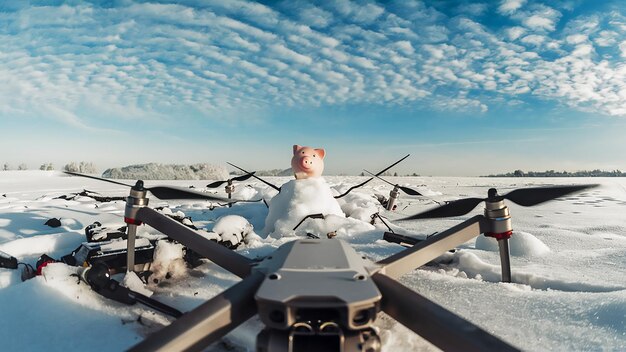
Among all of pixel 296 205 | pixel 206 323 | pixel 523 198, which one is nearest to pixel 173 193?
pixel 206 323

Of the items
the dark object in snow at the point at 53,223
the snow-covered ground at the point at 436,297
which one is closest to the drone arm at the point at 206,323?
the snow-covered ground at the point at 436,297

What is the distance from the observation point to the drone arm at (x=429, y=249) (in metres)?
1.25

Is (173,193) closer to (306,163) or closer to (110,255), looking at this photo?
(110,255)

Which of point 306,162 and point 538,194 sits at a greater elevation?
point 306,162

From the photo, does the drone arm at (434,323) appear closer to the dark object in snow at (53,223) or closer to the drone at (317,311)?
the drone at (317,311)

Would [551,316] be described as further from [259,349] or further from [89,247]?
[89,247]

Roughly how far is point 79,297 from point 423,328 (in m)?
1.72

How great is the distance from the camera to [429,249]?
139 centimetres

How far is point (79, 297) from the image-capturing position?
173cm

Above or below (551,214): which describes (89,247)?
above

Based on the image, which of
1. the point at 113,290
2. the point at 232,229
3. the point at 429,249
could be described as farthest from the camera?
the point at 232,229

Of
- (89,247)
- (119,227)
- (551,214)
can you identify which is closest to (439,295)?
(89,247)

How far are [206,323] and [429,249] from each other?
919 millimetres

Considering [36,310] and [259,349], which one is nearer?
[259,349]
